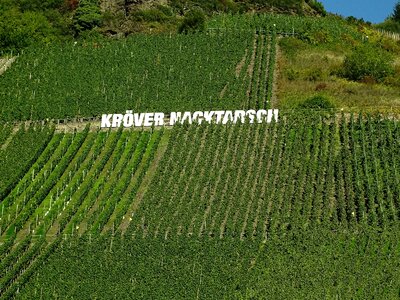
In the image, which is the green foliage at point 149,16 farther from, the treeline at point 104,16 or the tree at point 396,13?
the tree at point 396,13

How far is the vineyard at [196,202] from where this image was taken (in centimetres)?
5291

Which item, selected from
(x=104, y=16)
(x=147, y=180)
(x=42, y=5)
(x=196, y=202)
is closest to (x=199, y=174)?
(x=147, y=180)

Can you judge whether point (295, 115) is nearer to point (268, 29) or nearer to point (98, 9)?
point (268, 29)

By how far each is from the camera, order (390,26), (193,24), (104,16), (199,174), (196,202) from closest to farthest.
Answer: (196,202)
(199,174)
(193,24)
(104,16)
(390,26)

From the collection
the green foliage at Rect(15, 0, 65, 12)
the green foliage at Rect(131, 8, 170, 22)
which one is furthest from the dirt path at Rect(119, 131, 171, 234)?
the green foliage at Rect(15, 0, 65, 12)

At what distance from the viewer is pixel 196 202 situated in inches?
2336

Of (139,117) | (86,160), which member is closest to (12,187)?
(86,160)

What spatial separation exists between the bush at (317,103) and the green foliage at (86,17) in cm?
3232

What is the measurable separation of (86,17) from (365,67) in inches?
1203

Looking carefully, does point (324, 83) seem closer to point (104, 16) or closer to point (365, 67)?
point (365, 67)

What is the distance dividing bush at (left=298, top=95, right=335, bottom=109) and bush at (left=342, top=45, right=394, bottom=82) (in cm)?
859

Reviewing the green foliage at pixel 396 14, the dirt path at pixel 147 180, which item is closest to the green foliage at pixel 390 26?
the green foliage at pixel 396 14

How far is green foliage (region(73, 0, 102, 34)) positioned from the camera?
9662 centimetres

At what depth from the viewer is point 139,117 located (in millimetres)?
70688
